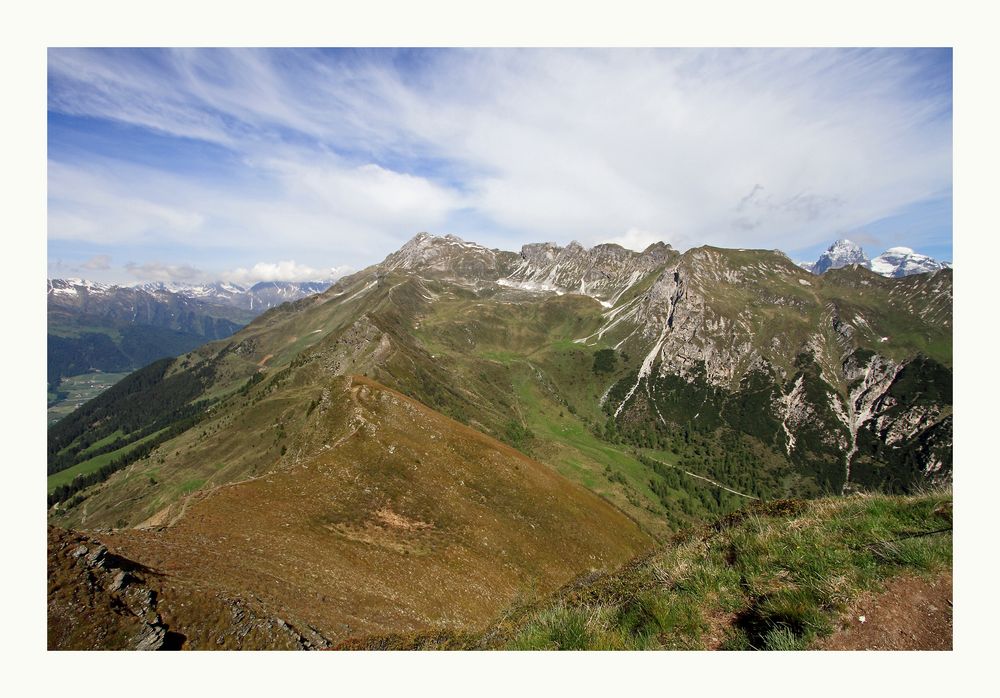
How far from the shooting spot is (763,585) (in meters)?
6.91

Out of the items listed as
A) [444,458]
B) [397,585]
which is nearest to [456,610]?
[397,585]

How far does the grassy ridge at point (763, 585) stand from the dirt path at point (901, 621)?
0.48 feet

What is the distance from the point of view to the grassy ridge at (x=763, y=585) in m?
6.05

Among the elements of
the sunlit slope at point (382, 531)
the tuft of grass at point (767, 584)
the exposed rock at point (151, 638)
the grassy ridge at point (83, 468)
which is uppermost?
the tuft of grass at point (767, 584)

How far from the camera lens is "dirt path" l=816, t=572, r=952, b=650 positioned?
5.65 m

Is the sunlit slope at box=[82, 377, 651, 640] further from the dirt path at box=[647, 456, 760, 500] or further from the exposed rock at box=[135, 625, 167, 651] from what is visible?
A: the dirt path at box=[647, 456, 760, 500]

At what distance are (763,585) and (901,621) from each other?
1.68 metres

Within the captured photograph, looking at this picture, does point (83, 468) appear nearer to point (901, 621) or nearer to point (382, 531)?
point (382, 531)

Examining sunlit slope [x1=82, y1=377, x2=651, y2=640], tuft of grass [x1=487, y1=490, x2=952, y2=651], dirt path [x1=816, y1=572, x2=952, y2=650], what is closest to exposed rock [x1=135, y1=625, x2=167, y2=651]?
sunlit slope [x1=82, y1=377, x2=651, y2=640]

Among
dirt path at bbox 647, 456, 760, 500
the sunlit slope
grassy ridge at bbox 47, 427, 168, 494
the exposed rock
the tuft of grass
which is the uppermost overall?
the tuft of grass

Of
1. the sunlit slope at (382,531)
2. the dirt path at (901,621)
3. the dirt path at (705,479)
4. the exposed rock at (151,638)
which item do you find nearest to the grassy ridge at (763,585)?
the dirt path at (901,621)

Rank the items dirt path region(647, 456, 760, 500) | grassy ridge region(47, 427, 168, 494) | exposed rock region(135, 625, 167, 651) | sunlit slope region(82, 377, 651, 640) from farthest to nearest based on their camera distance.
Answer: dirt path region(647, 456, 760, 500) < grassy ridge region(47, 427, 168, 494) < sunlit slope region(82, 377, 651, 640) < exposed rock region(135, 625, 167, 651)

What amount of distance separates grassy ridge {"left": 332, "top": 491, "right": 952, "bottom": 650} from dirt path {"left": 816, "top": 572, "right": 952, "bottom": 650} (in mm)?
145

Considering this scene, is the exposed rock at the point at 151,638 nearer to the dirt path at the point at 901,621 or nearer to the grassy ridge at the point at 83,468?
the dirt path at the point at 901,621
